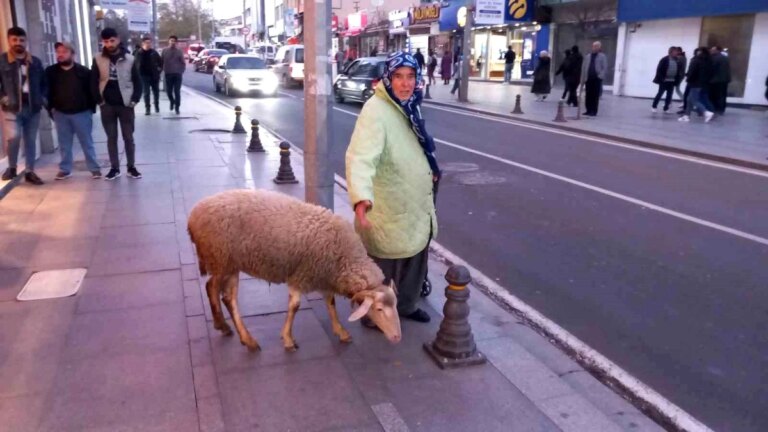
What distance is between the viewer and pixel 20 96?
8195mm

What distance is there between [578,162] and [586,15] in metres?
19.0

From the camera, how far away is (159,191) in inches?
332

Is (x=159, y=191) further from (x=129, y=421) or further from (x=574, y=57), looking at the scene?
(x=574, y=57)

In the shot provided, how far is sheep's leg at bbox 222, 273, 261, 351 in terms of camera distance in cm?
417

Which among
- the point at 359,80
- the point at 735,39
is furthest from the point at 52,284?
the point at 735,39

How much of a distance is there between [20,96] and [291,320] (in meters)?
6.07

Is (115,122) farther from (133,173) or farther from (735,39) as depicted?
(735,39)

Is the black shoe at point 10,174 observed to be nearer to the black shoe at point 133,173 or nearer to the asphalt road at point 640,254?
the black shoe at point 133,173

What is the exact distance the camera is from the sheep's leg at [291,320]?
4.12m

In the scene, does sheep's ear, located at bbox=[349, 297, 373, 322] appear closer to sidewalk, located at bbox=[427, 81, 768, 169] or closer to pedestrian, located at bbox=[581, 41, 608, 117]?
sidewalk, located at bbox=[427, 81, 768, 169]

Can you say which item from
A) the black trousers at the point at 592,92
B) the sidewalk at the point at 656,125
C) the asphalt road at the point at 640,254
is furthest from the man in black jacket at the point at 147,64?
the black trousers at the point at 592,92

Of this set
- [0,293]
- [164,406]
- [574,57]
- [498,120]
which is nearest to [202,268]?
[164,406]

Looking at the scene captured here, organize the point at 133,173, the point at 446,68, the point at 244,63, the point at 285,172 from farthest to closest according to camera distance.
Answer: the point at 446,68 < the point at 244,63 < the point at 133,173 < the point at 285,172

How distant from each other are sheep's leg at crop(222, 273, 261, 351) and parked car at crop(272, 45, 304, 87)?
2629cm
